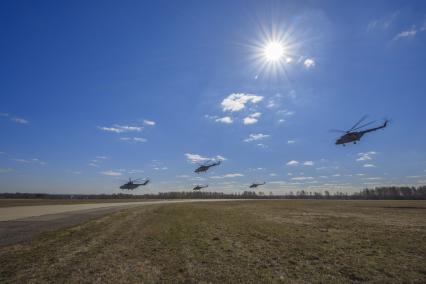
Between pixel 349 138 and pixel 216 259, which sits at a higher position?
pixel 349 138

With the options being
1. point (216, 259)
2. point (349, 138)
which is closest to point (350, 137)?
point (349, 138)

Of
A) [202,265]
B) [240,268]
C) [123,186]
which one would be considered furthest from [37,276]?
[123,186]

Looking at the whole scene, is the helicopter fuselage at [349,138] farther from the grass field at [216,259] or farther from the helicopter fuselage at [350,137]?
the grass field at [216,259]

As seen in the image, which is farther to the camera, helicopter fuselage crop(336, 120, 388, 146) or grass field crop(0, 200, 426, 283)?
helicopter fuselage crop(336, 120, 388, 146)

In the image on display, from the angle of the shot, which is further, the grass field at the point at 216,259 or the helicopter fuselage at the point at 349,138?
the helicopter fuselage at the point at 349,138

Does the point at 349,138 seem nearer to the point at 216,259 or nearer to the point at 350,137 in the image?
the point at 350,137

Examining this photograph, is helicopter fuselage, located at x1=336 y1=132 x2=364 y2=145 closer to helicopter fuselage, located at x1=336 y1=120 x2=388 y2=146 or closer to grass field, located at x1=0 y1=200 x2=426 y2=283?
helicopter fuselage, located at x1=336 y1=120 x2=388 y2=146

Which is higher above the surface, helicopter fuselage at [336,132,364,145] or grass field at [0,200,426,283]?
helicopter fuselage at [336,132,364,145]

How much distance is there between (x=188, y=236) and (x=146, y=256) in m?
4.68

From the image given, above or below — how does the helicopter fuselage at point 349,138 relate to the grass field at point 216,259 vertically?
above

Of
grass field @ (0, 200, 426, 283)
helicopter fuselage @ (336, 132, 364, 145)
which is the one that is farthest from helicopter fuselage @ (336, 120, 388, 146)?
grass field @ (0, 200, 426, 283)

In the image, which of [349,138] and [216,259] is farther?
[349,138]

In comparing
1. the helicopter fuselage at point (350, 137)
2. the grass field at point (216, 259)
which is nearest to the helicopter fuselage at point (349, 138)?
the helicopter fuselage at point (350, 137)

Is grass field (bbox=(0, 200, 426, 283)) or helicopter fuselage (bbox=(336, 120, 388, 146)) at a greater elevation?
helicopter fuselage (bbox=(336, 120, 388, 146))
